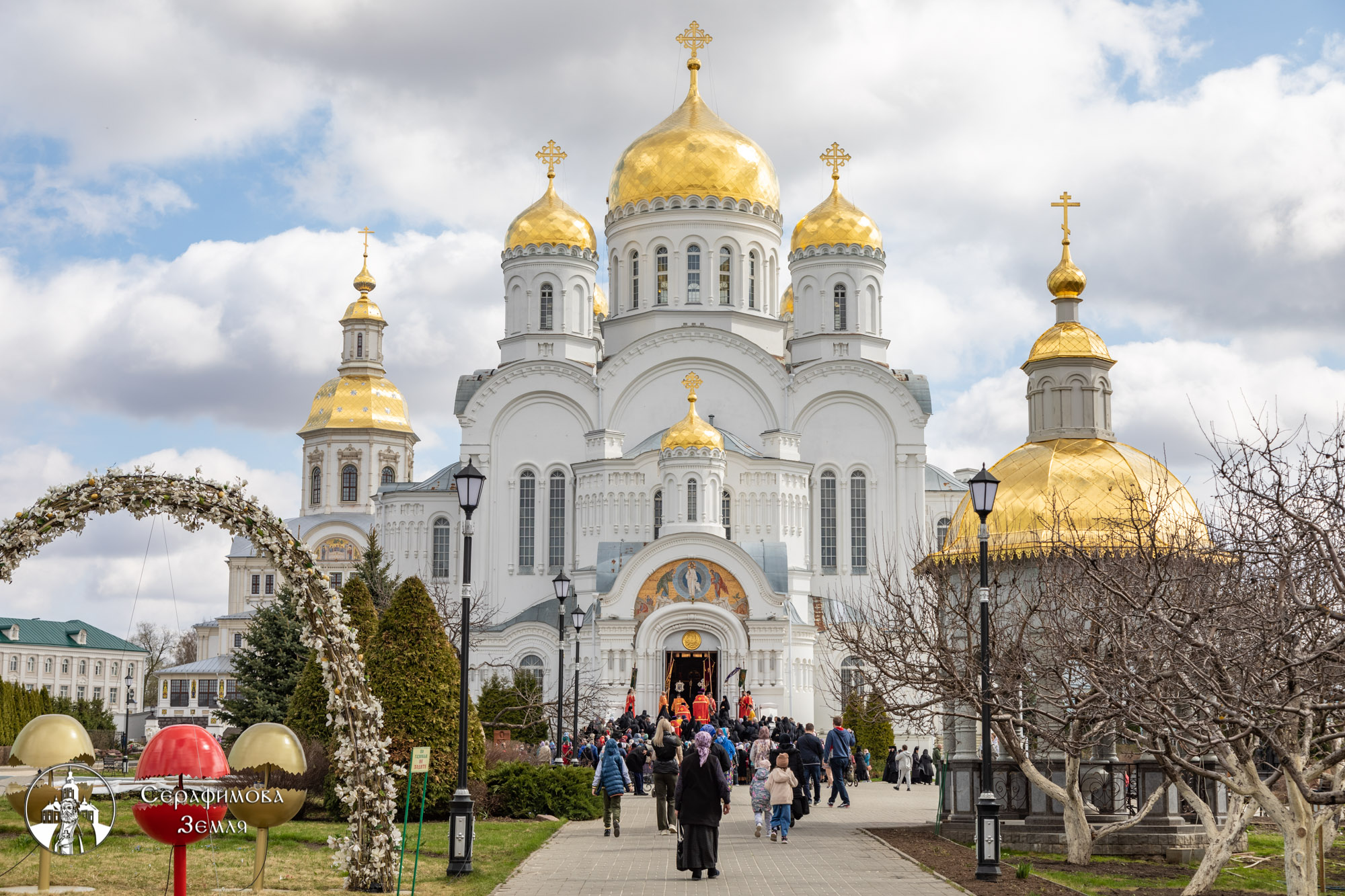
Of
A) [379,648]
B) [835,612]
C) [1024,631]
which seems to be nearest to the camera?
[1024,631]

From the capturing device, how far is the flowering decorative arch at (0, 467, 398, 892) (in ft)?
40.0

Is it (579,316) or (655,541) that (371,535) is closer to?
(655,541)

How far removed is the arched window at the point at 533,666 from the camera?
140 ft

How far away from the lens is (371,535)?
39469 mm

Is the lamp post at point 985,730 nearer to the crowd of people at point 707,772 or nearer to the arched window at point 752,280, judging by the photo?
the crowd of people at point 707,772

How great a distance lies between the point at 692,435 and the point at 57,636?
4423cm

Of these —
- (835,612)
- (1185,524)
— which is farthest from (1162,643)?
(835,612)

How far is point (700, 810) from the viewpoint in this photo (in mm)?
14195

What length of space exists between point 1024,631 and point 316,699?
387 inches

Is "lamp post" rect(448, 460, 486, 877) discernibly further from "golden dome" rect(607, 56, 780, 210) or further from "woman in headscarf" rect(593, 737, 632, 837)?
"golden dome" rect(607, 56, 780, 210)

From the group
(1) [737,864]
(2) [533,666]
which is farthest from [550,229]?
(1) [737,864]

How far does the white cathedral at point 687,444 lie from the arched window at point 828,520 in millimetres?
100

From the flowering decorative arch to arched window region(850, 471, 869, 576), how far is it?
33.5m

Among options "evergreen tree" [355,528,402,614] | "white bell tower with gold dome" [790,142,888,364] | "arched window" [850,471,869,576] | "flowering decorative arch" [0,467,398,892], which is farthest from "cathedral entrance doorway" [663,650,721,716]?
"flowering decorative arch" [0,467,398,892]
